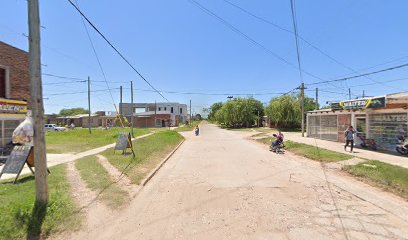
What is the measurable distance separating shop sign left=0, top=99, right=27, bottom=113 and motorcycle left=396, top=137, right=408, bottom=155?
21340 millimetres

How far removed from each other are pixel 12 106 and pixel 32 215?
11627 millimetres

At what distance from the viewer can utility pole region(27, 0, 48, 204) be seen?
4.73 meters

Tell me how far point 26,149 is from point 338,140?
21867mm

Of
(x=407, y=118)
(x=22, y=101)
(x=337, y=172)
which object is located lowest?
(x=337, y=172)

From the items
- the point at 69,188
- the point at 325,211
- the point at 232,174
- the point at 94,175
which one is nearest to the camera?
the point at 325,211

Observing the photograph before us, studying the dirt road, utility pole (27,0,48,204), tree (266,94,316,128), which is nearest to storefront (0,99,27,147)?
the dirt road

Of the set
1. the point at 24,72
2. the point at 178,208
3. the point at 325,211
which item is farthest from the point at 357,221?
the point at 24,72

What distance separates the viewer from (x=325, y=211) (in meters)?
5.20

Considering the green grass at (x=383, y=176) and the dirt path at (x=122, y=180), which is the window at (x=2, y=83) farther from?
the green grass at (x=383, y=176)

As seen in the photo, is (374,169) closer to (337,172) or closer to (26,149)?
(337,172)

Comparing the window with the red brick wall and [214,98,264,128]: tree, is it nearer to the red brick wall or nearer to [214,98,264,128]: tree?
the red brick wall

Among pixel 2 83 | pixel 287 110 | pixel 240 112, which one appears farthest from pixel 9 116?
pixel 240 112

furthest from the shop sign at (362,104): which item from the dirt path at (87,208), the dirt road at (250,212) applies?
the dirt path at (87,208)

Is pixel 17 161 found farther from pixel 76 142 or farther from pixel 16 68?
pixel 76 142
